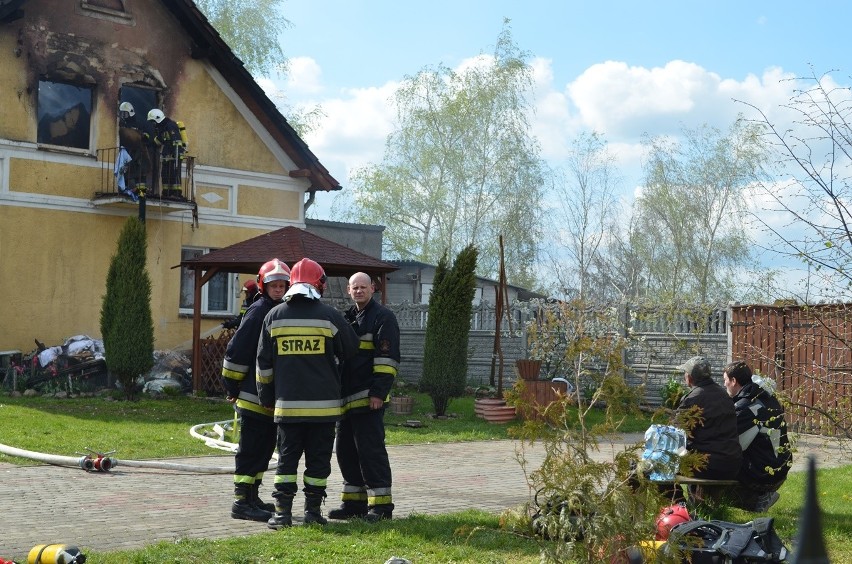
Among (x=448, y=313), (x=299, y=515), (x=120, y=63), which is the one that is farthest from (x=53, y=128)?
(x=299, y=515)

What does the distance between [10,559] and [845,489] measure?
26.5ft

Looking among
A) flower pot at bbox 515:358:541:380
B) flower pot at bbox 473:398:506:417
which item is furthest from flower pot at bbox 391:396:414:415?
flower pot at bbox 515:358:541:380

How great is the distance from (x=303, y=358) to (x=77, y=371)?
13.0 m

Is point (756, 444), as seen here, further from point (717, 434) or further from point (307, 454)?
point (307, 454)

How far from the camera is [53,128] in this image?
21344mm

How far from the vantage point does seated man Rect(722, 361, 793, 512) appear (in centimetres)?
846

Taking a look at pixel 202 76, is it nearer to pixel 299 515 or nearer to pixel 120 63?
pixel 120 63

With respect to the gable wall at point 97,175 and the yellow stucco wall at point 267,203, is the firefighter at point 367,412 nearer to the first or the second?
the gable wall at point 97,175

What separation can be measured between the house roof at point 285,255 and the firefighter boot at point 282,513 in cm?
1099

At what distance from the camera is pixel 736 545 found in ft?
18.9

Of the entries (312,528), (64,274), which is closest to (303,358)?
(312,528)

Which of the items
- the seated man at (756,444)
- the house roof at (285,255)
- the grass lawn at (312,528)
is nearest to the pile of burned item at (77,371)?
the grass lawn at (312,528)

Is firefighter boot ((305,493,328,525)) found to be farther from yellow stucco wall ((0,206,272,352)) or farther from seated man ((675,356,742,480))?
yellow stucco wall ((0,206,272,352))

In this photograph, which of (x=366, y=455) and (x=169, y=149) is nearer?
(x=366, y=455)
